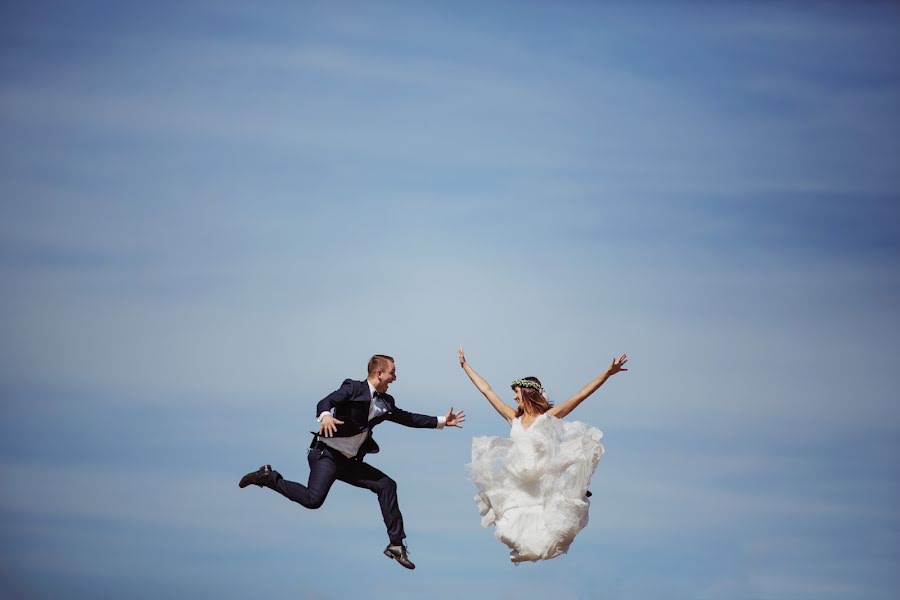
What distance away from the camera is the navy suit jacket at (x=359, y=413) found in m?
34.9

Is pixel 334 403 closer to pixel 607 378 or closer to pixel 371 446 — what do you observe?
pixel 371 446

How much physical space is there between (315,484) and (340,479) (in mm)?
443

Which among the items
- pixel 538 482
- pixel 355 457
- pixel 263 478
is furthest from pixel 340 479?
pixel 538 482

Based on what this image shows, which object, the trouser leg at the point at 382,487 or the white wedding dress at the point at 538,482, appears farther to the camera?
the trouser leg at the point at 382,487

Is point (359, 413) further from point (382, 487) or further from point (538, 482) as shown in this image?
point (538, 482)

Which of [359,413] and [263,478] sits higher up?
[359,413]

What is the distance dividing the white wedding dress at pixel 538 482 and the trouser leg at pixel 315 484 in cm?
199

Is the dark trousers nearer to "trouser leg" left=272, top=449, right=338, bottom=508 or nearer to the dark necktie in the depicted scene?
"trouser leg" left=272, top=449, right=338, bottom=508

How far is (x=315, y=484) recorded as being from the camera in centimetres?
3516

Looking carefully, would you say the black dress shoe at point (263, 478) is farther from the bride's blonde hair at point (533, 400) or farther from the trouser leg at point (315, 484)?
the bride's blonde hair at point (533, 400)

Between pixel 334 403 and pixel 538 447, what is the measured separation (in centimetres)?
290

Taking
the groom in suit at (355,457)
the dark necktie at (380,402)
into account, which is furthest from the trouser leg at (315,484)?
the dark necktie at (380,402)

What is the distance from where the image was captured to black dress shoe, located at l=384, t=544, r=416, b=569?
35094 millimetres

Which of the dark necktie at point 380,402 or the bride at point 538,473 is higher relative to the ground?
the dark necktie at point 380,402
